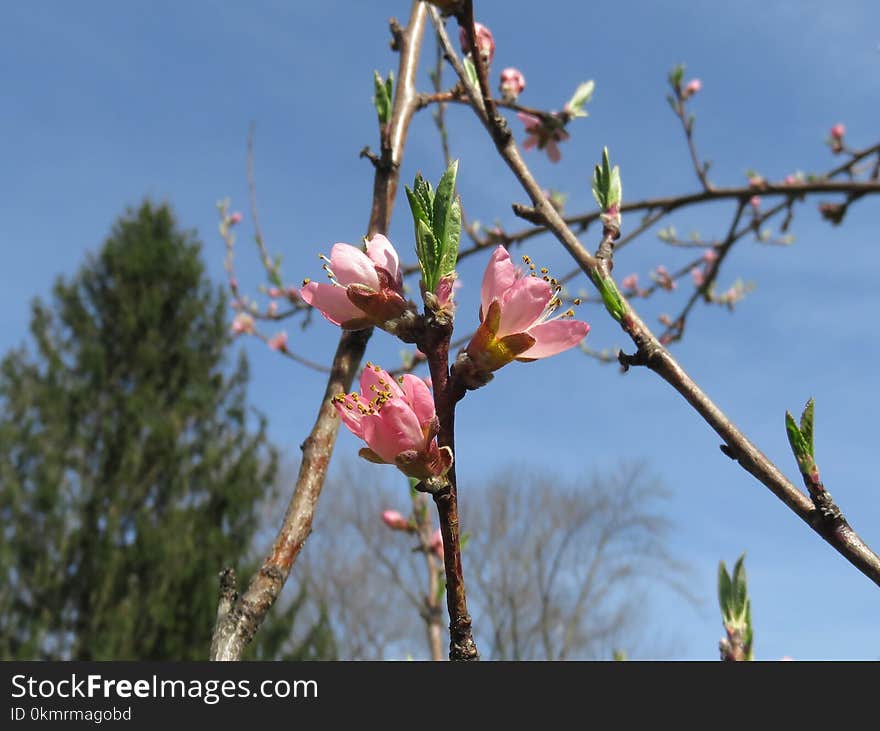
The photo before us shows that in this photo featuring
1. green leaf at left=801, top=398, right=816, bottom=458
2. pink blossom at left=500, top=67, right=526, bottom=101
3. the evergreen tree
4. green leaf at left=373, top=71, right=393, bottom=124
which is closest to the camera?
green leaf at left=801, top=398, right=816, bottom=458

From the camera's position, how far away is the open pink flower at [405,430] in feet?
1.40

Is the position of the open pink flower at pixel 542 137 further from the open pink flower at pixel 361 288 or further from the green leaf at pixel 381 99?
the open pink flower at pixel 361 288

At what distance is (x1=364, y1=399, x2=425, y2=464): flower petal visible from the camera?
1.43 ft

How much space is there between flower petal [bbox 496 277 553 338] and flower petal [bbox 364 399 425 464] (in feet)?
0.24

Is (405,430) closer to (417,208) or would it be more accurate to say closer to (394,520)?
(417,208)

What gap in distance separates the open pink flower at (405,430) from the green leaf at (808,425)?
8.9 inches

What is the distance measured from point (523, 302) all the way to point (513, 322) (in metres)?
0.01

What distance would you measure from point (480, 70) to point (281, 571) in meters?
0.47

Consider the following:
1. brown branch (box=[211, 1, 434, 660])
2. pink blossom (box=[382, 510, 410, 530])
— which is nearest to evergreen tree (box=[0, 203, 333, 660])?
pink blossom (box=[382, 510, 410, 530])

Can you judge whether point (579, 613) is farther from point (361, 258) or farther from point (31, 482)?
point (361, 258)

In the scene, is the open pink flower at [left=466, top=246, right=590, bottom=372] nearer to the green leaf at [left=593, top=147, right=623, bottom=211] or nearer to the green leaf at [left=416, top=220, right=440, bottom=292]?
the green leaf at [left=416, top=220, right=440, bottom=292]

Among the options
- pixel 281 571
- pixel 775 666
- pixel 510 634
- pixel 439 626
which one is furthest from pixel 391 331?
pixel 510 634

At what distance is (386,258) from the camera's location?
49 centimetres

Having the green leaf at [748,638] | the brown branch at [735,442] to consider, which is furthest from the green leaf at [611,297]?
the green leaf at [748,638]
